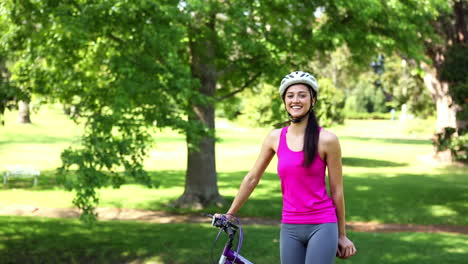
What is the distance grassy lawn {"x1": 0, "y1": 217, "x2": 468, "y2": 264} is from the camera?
419 inches

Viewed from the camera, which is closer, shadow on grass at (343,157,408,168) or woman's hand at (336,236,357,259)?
woman's hand at (336,236,357,259)

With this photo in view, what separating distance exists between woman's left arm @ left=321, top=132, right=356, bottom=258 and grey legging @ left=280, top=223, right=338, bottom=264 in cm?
12

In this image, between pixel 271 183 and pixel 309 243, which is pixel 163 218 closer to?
pixel 271 183

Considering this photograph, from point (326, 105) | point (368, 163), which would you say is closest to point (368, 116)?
point (326, 105)

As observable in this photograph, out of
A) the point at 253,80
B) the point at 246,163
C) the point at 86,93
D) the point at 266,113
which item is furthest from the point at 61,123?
the point at 86,93

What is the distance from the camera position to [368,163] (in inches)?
1229

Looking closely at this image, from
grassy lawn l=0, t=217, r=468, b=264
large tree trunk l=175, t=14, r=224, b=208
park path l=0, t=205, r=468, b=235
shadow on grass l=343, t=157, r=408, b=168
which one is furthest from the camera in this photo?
shadow on grass l=343, t=157, r=408, b=168

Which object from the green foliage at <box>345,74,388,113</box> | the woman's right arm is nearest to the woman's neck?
the woman's right arm

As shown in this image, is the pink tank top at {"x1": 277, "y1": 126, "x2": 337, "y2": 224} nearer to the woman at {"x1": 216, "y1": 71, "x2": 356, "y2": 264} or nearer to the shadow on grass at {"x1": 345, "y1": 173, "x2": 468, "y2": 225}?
the woman at {"x1": 216, "y1": 71, "x2": 356, "y2": 264}

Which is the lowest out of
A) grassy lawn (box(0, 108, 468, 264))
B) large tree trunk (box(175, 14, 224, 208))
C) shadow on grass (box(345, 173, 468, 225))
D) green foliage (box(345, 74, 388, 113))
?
shadow on grass (box(345, 173, 468, 225))

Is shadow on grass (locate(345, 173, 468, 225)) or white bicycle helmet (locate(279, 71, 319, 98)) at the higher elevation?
white bicycle helmet (locate(279, 71, 319, 98))

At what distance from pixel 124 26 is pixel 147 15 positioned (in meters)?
0.48

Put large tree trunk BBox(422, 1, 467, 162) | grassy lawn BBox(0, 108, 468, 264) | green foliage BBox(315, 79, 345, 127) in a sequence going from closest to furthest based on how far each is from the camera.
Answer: grassy lawn BBox(0, 108, 468, 264) < large tree trunk BBox(422, 1, 467, 162) < green foliage BBox(315, 79, 345, 127)

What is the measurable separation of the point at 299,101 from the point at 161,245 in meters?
8.18
